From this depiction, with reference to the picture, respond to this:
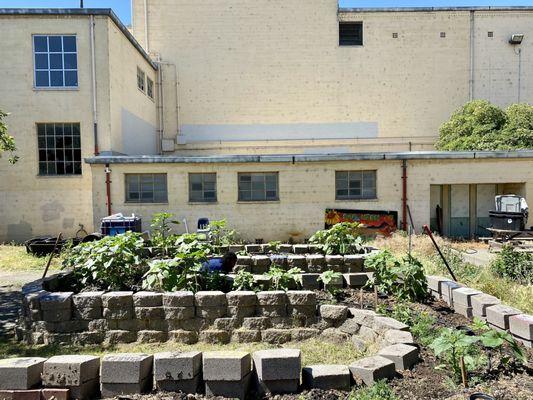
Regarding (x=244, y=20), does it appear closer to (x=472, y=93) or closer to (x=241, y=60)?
(x=241, y=60)

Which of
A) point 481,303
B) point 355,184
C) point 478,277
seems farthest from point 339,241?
point 355,184

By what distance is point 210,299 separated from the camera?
5.91 meters

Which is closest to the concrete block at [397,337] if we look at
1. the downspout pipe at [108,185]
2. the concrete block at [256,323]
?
the concrete block at [256,323]

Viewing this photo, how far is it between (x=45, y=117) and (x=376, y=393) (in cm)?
1574

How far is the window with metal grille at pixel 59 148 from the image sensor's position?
52.3 ft

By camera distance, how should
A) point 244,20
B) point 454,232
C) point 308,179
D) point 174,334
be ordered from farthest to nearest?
1. point 244,20
2. point 454,232
3. point 308,179
4. point 174,334

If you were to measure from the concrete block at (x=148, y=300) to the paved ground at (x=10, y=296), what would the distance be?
1.98 m

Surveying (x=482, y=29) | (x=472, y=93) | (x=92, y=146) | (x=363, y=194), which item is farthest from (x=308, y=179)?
(x=482, y=29)

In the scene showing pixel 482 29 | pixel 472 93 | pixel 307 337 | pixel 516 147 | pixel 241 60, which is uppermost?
Answer: pixel 482 29

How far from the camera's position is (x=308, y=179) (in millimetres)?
15242

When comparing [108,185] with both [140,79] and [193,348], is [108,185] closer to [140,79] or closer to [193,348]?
[140,79]

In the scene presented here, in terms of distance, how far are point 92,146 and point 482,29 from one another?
795 inches

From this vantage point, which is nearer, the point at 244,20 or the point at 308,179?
the point at 308,179

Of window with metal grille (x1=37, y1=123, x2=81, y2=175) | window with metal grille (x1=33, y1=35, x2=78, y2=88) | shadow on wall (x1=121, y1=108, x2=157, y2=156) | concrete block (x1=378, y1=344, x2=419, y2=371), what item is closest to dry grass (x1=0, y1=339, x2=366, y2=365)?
concrete block (x1=378, y1=344, x2=419, y2=371)
